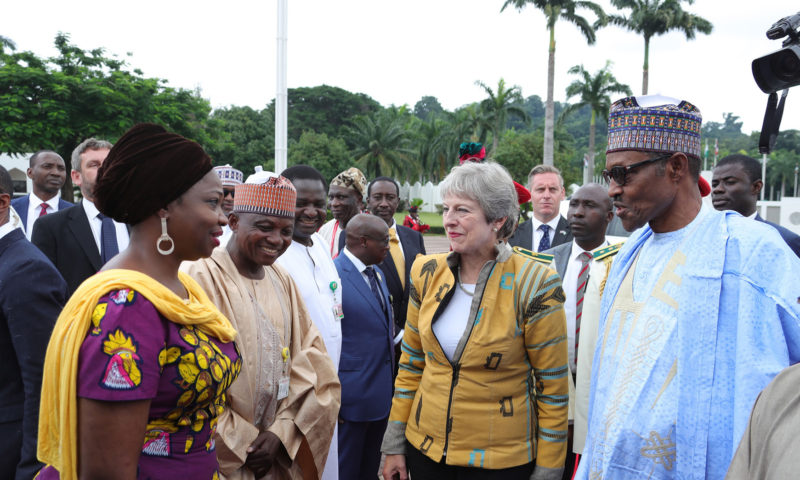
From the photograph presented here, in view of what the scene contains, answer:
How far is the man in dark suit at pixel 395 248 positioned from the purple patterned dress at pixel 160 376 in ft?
9.85

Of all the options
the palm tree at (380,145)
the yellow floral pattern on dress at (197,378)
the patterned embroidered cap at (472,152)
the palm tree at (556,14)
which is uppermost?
the palm tree at (556,14)

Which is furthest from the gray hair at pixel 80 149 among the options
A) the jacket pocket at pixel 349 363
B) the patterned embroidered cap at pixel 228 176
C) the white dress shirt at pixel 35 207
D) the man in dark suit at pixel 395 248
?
the jacket pocket at pixel 349 363

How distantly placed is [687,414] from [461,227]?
1.28 metres

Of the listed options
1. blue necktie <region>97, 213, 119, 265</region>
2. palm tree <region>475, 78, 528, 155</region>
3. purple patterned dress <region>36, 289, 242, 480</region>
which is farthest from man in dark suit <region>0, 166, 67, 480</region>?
palm tree <region>475, 78, 528, 155</region>

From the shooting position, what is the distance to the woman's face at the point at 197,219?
1.97 meters

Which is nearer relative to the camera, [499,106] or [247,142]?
[247,142]

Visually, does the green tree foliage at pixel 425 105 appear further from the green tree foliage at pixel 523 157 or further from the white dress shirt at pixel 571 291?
the white dress shirt at pixel 571 291

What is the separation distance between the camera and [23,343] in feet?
7.82

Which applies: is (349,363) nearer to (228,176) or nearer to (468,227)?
(468,227)

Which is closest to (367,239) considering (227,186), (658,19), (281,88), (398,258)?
(398,258)

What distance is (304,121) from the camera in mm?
63562

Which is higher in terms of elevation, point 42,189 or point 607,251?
point 42,189

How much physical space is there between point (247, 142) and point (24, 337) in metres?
39.1

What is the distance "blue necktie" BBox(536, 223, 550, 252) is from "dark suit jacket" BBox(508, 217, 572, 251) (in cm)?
4
